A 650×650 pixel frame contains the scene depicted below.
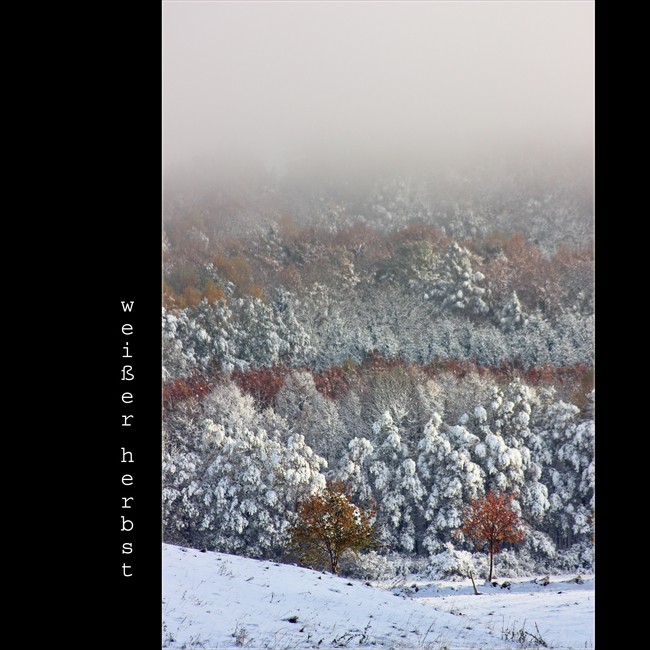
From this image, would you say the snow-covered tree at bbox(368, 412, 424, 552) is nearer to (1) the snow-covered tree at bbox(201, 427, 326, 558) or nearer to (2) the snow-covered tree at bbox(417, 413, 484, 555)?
(2) the snow-covered tree at bbox(417, 413, 484, 555)

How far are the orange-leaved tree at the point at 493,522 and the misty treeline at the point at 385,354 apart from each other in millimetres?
205

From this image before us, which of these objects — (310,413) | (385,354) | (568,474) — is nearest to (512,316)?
(385,354)

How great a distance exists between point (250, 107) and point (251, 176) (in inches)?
83.9

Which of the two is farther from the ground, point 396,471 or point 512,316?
point 512,316

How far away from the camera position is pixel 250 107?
564 inches

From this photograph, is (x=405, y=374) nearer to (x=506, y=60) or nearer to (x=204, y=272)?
(x=204, y=272)

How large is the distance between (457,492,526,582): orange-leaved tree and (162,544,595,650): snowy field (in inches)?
47.3

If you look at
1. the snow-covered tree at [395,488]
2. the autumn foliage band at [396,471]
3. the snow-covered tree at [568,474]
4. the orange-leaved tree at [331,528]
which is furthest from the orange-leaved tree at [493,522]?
the orange-leaved tree at [331,528]

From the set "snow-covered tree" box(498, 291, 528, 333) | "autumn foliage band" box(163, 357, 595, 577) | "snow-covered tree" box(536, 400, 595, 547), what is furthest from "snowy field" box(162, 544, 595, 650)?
"snow-covered tree" box(498, 291, 528, 333)

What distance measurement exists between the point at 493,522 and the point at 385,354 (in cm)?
483

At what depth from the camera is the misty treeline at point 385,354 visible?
33.8ft

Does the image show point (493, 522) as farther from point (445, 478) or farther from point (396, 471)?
point (396, 471)

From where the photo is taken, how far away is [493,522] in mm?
9953
